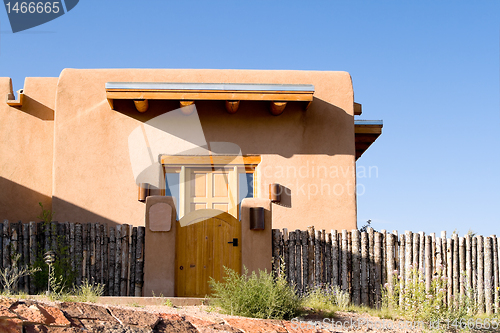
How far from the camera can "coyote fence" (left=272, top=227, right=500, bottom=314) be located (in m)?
9.27

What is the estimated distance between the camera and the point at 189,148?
36.2 feet

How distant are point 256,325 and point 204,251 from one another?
119 inches

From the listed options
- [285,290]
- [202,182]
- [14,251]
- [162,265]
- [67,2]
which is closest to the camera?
[285,290]

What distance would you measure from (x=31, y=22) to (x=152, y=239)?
5.25m

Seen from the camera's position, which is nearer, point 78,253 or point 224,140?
point 78,253

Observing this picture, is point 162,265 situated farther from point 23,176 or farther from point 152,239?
point 23,176

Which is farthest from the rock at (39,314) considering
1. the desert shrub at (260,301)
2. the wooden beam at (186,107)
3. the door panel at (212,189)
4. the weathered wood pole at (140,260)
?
the wooden beam at (186,107)

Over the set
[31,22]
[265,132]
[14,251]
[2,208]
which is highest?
[31,22]

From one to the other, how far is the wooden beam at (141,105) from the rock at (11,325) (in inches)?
254

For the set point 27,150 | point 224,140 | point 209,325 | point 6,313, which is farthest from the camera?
point 27,150

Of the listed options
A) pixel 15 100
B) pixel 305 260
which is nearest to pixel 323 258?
pixel 305 260

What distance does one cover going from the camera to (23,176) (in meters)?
11.6

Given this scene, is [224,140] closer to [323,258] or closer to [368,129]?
[323,258]

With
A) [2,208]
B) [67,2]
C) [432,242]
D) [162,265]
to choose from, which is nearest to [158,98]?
[67,2]
